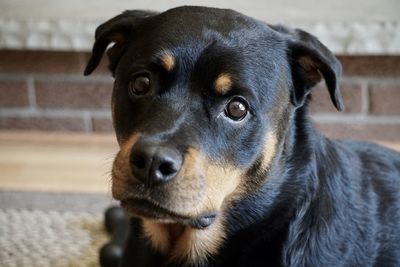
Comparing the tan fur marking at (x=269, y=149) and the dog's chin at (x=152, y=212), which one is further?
the tan fur marking at (x=269, y=149)

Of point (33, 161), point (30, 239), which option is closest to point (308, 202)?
point (30, 239)

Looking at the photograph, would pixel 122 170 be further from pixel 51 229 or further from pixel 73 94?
pixel 73 94

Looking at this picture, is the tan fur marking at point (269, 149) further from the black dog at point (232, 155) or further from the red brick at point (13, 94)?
the red brick at point (13, 94)

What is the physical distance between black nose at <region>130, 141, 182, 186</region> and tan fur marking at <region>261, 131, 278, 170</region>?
258 millimetres

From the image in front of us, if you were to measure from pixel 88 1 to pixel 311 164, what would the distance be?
1326 millimetres

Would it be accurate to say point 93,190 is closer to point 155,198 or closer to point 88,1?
point 88,1

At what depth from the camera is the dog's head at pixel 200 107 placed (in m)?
1.15

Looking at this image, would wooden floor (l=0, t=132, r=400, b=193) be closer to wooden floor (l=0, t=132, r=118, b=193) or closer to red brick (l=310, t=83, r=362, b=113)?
wooden floor (l=0, t=132, r=118, b=193)

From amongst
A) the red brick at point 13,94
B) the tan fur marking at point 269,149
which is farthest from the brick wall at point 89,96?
the tan fur marking at point 269,149

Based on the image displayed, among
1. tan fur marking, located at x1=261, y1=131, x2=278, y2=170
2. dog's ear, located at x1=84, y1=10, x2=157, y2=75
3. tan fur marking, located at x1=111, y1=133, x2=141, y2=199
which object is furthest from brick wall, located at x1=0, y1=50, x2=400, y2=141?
tan fur marking, located at x1=111, y1=133, x2=141, y2=199

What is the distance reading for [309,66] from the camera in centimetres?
137

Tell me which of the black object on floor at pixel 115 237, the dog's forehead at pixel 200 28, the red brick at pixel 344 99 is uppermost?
the dog's forehead at pixel 200 28

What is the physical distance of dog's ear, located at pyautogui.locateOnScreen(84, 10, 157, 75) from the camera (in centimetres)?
139

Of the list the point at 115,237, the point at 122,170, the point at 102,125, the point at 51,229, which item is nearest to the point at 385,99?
the point at 102,125
